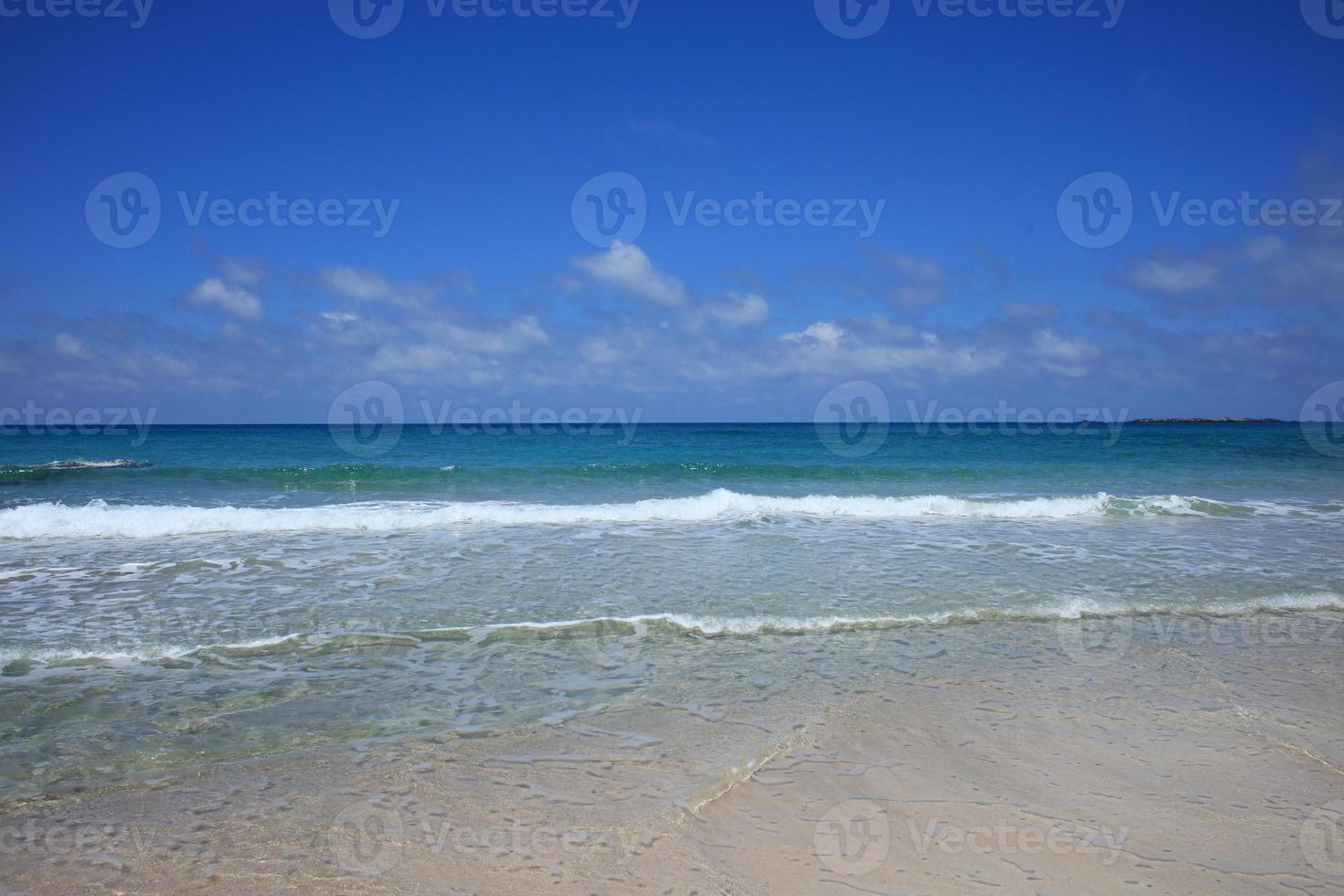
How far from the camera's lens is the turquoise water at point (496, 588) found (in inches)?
220

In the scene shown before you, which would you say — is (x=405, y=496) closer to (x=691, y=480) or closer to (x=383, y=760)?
(x=691, y=480)

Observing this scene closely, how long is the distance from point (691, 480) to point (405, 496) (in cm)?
925

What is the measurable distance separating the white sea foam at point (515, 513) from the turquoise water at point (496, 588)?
8cm

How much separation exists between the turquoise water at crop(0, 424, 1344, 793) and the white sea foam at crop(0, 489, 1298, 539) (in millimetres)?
83

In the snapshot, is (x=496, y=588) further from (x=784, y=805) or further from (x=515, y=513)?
(x=515, y=513)

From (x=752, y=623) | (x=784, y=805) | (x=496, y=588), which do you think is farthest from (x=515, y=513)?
(x=784, y=805)

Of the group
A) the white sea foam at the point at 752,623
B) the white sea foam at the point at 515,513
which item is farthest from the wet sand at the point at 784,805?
the white sea foam at the point at 515,513

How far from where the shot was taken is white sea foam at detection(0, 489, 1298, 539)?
14.1m

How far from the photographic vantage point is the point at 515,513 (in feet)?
52.4

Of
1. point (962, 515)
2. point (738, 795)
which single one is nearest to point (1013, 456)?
point (962, 515)

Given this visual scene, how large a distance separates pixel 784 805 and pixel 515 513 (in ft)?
41.1

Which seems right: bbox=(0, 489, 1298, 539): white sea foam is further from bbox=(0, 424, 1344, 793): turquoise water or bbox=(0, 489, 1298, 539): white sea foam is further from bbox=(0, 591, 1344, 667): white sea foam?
bbox=(0, 591, 1344, 667): white sea foam

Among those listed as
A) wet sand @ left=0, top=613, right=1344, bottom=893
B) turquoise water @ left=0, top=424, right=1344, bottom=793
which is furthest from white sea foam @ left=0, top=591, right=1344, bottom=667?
wet sand @ left=0, top=613, right=1344, bottom=893

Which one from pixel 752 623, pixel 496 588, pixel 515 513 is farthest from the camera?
pixel 515 513
